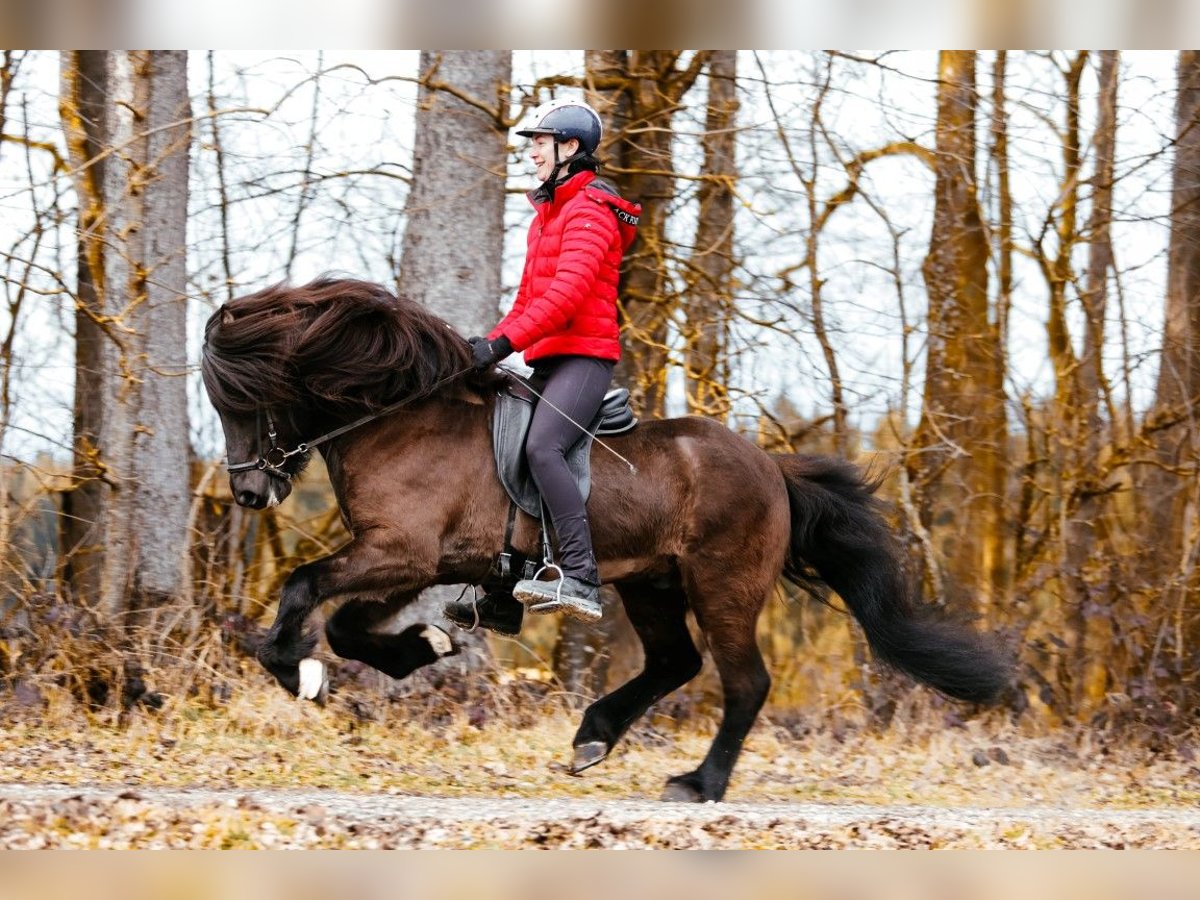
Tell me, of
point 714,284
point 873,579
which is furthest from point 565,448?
point 714,284

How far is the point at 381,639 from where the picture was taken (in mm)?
7160

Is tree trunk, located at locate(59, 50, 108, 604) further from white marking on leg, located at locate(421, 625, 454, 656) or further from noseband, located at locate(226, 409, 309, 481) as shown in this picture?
white marking on leg, located at locate(421, 625, 454, 656)

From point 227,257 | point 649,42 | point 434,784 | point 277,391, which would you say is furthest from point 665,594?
point 227,257

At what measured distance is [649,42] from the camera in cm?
944

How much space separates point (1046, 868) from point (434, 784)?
11.0 ft

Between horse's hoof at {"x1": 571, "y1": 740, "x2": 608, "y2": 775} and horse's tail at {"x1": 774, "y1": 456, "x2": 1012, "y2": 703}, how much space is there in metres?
1.44

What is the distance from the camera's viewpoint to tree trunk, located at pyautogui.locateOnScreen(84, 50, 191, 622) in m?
9.76

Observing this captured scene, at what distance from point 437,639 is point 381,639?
0.96ft

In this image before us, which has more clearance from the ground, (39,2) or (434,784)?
(39,2)

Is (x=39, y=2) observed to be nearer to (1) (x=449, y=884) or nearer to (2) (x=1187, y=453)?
(1) (x=449, y=884)

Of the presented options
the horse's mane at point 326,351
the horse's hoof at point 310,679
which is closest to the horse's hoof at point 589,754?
the horse's hoof at point 310,679

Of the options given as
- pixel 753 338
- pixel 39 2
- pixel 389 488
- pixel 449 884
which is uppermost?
pixel 39 2

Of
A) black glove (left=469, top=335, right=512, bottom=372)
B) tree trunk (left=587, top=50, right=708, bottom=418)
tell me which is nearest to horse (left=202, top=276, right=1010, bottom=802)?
black glove (left=469, top=335, right=512, bottom=372)

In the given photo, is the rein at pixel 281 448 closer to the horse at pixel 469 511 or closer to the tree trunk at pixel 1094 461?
the horse at pixel 469 511
